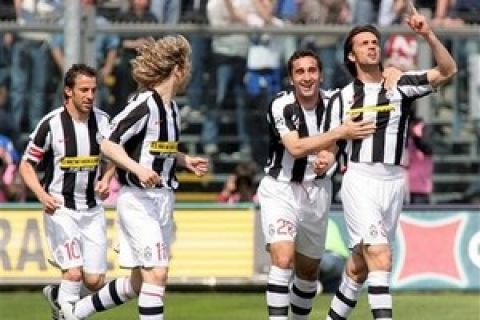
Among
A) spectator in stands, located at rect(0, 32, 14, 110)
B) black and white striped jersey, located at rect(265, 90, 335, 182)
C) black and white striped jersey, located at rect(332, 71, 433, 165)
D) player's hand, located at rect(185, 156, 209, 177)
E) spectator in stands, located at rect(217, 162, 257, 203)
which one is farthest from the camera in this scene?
spectator in stands, located at rect(0, 32, 14, 110)

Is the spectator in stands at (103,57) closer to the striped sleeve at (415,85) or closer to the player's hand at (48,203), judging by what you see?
the player's hand at (48,203)

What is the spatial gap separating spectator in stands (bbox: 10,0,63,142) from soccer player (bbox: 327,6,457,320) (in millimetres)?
8512

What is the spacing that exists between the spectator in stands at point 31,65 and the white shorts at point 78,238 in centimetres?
707

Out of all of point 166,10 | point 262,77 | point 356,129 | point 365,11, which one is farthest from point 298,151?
point 166,10

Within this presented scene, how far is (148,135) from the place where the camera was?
1121 centimetres

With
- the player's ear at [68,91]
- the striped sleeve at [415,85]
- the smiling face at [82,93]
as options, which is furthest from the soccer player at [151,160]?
the striped sleeve at [415,85]

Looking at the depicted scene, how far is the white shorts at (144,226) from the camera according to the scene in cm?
1106

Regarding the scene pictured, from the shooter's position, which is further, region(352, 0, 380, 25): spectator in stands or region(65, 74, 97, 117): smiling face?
region(352, 0, 380, 25): spectator in stands

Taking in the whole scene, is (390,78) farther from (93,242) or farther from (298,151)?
(93,242)

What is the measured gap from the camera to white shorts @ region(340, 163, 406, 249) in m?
11.1

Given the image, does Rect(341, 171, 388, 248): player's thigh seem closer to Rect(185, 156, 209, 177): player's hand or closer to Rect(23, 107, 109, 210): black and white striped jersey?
Rect(185, 156, 209, 177): player's hand

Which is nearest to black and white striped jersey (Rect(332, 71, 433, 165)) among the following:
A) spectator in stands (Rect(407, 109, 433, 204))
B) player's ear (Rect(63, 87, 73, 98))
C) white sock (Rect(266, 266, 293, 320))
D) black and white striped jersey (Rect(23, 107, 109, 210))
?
white sock (Rect(266, 266, 293, 320))

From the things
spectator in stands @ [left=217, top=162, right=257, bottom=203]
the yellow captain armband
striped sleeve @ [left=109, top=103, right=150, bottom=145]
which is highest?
the yellow captain armband

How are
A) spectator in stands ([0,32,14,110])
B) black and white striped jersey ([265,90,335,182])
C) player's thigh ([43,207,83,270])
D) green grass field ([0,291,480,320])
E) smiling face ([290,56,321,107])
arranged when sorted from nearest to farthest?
smiling face ([290,56,321,107]), black and white striped jersey ([265,90,335,182]), player's thigh ([43,207,83,270]), green grass field ([0,291,480,320]), spectator in stands ([0,32,14,110])
